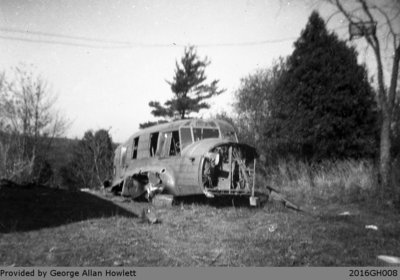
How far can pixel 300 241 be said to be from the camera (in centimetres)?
693

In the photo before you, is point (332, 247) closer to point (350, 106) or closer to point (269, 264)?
point (269, 264)

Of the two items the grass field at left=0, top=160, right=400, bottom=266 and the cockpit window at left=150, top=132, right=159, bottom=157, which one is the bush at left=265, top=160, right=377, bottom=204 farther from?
the cockpit window at left=150, top=132, right=159, bottom=157

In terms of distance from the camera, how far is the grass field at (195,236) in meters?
5.79

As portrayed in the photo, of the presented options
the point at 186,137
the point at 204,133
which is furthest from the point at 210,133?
the point at 186,137

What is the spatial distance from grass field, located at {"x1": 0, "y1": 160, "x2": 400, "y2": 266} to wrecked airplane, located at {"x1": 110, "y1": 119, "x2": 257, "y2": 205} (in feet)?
2.67

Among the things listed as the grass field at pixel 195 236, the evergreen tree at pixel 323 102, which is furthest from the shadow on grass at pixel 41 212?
the evergreen tree at pixel 323 102

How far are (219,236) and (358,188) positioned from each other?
8.51 metres

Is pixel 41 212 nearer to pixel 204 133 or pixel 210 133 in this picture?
pixel 204 133

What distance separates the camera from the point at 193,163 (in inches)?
450

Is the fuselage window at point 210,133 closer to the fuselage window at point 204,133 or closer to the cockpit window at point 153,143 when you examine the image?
the fuselage window at point 204,133

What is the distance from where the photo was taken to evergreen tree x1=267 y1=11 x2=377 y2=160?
1966 centimetres

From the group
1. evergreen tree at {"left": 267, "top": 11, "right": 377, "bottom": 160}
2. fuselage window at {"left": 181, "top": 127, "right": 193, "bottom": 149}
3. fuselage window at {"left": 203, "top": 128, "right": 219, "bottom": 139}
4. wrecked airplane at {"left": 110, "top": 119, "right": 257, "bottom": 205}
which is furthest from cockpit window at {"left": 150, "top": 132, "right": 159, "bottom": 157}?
evergreen tree at {"left": 267, "top": 11, "right": 377, "bottom": 160}
